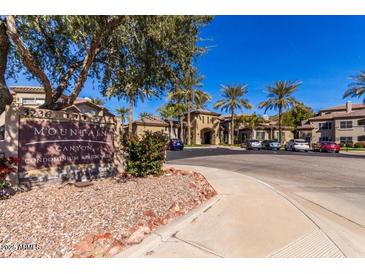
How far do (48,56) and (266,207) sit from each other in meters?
8.52

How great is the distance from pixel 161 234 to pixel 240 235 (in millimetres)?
1378

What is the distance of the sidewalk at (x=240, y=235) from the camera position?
322cm

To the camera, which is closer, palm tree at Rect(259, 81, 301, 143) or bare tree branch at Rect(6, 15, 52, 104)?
bare tree branch at Rect(6, 15, 52, 104)

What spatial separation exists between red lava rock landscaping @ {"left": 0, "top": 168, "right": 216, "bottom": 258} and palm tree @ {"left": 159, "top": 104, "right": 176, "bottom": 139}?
3709 centimetres

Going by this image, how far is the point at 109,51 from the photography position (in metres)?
7.50

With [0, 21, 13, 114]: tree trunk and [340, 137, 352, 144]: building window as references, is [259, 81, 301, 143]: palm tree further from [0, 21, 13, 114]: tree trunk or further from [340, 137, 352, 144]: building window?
[0, 21, 13, 114]: tree trunk

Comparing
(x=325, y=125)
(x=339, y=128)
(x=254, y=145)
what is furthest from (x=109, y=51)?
(x=325, y=125)

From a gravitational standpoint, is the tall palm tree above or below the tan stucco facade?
above

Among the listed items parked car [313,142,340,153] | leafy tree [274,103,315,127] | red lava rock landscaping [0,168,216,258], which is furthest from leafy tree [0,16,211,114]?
leafy tree [274,103,315,127]

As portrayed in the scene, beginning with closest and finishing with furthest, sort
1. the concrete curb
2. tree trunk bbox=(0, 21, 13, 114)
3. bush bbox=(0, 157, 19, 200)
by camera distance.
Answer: the concrete curb → bush bbox=(0, 157, 19, 200) → tree trunk bbox=(0, 21, 13, 114)

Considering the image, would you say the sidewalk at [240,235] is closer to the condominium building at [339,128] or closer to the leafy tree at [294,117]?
the condominium building at [339,128]

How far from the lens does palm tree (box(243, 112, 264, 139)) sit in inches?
1808
